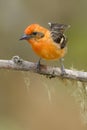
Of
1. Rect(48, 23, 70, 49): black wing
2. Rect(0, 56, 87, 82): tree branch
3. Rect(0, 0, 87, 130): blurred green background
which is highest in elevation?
Rect(0, 0, 87, 130): blurred green background

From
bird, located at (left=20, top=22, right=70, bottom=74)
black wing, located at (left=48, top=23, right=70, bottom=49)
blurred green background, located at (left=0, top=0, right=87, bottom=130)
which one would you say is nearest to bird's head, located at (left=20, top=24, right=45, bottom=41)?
bird, located at (left=20, top=22, right=70, bottom=74)

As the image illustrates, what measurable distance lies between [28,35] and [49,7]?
5377 mm

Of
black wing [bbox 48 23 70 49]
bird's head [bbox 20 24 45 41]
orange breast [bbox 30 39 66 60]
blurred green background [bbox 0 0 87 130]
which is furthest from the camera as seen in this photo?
blurred green background [bbox 0 0 87 130]

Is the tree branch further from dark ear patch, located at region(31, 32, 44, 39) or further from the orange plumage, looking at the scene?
→ dark ear patch, located at region(31, 32, 44, 39)

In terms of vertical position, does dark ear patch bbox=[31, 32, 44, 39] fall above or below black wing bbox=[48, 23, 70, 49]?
below

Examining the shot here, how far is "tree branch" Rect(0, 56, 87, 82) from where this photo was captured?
744cm

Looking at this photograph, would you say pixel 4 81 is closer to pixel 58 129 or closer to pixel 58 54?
pixel 58 129

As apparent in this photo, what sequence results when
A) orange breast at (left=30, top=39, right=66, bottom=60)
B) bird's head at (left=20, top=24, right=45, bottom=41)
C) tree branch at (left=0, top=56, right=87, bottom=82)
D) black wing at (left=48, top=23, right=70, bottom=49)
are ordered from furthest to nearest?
black wing at (left=48, top=23, right=70, bottom=49) < orange breast at (left=30, top=39, right=66, bottom=60) < bird's head at (left=20, top=24, right=45, bottom=41) < tree branch at (left=0, top=56, right=87, bottom=82)

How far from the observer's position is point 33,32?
760 centimetres

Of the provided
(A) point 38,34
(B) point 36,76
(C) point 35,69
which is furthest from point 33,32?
(B) point 36,76

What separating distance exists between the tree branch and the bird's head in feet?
0.94

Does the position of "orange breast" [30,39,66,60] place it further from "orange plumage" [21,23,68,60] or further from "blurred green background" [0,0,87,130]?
"blurred green background" [0,0,87,130]

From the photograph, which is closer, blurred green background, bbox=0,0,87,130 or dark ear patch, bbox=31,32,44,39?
dark ear patch, bbox=31,32,44,39

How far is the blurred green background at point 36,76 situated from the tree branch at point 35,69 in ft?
8.20
